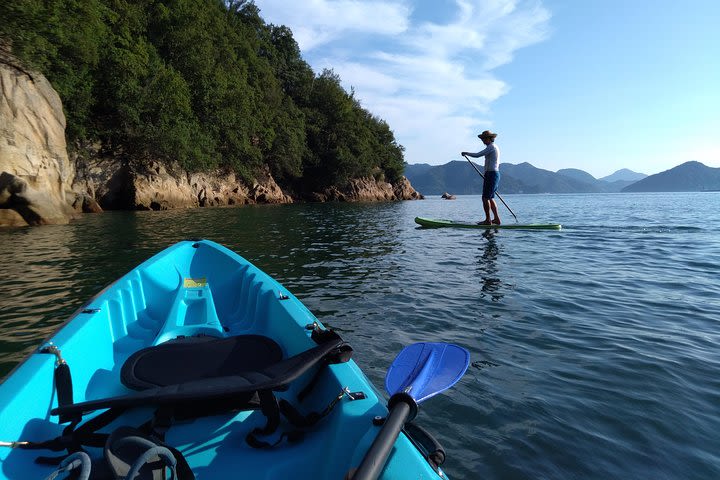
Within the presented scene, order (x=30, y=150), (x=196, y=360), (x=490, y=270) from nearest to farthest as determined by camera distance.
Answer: (x=196, y=360), (x=490, y=270), (x=30, y=150)

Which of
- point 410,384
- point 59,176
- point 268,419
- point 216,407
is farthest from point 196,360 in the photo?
point 59,176

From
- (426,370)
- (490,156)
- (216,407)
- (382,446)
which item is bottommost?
(216,407)

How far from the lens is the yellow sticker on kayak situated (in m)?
5.01

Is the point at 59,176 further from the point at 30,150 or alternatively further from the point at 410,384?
the point at 410,384

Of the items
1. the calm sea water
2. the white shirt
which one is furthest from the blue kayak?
the white shirt

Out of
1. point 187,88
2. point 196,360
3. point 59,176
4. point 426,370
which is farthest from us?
point 187,88

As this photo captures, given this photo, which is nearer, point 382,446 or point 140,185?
point 382,446

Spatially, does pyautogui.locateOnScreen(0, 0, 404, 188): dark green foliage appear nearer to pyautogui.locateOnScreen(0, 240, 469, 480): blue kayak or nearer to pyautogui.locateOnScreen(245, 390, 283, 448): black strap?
pyautogui.locateOnScreen(0, 240, 469, 480): blue kayak

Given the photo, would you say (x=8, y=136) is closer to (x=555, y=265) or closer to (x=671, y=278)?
(x=555, y=265)

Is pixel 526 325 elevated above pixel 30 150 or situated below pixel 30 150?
below

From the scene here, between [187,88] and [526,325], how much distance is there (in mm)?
31879

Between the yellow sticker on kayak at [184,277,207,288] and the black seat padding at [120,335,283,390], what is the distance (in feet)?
6.84

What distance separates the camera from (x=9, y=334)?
167 inches

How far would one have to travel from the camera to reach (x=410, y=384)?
2.03 metres
